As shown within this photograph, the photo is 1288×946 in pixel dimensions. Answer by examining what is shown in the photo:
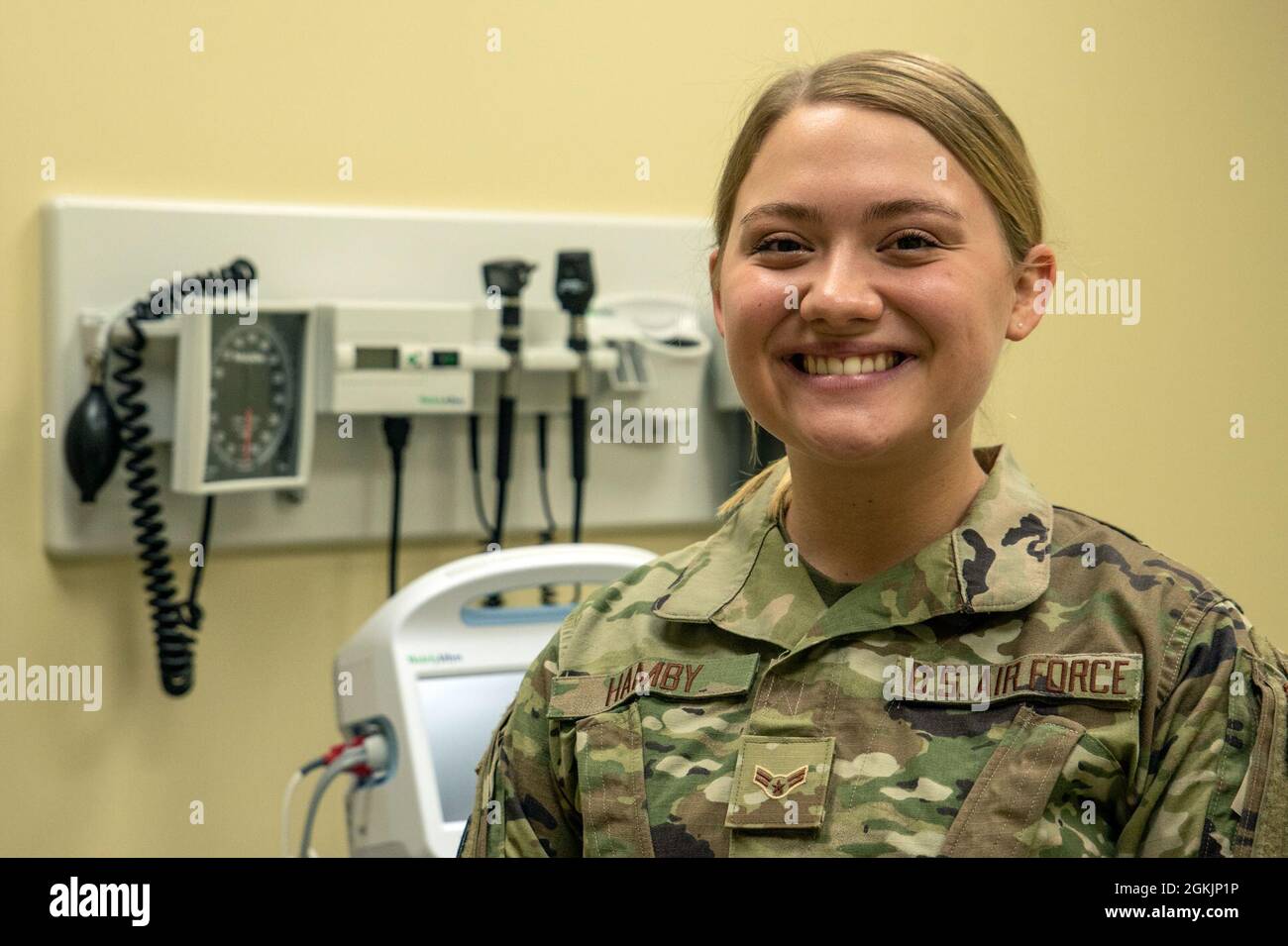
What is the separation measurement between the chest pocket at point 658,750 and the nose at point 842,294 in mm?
233

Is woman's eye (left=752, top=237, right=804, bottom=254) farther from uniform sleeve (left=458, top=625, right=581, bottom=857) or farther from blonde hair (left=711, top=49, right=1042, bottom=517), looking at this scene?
uniform sleeve (left=458, top=625, right=581, bottom=857)

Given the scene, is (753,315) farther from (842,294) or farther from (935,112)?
(935,112)

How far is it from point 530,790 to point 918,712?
0.27 metres

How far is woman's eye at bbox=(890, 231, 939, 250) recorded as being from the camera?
87cm

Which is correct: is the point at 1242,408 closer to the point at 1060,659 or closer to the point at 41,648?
the point at 1060,659

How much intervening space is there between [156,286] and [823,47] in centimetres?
85

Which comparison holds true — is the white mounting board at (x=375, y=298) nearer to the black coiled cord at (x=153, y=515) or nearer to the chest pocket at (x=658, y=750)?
the black coiled cord at (x=153, y=515)

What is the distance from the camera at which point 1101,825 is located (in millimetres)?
826

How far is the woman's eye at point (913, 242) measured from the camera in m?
0.87

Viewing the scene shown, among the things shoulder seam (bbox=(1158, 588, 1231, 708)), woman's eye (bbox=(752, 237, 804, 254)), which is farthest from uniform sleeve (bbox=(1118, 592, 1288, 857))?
woman's eye (bbox=(752, 237, 804, 254))

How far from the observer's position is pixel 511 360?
1.59m

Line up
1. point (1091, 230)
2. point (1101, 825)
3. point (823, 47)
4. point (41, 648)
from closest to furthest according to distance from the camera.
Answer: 1. point (1101, 825)
2. point (41, 648)
3. point (823, 47)
4. point (1091, 230)
